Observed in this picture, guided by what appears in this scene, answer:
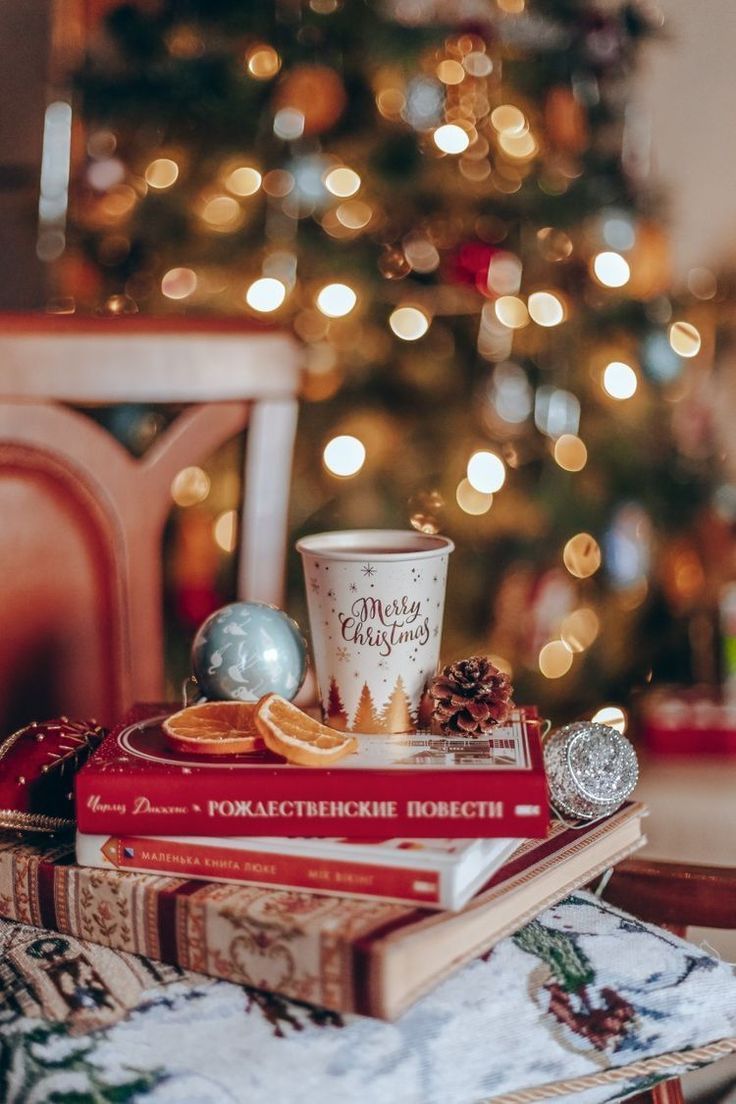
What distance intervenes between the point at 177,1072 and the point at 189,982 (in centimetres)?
6

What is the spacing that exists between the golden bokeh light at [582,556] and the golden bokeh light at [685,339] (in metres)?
0.36

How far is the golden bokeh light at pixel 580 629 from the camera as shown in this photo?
1.93 metres

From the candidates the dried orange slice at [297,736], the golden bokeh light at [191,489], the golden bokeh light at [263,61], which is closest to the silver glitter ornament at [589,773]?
the dried orange slice at [297,736]

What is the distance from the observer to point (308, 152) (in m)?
1.76

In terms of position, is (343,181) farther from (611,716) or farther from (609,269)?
(611,716)

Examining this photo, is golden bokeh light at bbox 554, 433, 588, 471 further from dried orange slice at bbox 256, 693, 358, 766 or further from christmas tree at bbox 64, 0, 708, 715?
dried orange slice at bbox 256, 693, 358, 766

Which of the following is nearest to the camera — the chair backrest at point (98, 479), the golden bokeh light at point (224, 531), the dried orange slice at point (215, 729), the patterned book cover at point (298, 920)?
the patterned book cover at point (298, 920)

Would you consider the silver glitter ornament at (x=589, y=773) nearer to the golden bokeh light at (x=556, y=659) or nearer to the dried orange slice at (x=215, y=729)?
the dried orange slice at (x=215, y=729)

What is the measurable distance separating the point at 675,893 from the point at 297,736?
277 millimetres

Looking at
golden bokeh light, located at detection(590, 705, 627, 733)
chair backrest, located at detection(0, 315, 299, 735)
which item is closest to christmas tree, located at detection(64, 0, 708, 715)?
golden bokeh light, located at detection(590, 705, 627, 733)

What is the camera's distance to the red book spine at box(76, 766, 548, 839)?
56cm

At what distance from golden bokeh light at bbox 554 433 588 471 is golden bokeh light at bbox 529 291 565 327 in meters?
0.19

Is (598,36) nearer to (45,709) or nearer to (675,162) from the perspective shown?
(675,162)

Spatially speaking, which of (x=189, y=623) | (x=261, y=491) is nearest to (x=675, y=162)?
(x=189, y=623)
